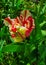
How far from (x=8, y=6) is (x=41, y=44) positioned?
1.61 feet

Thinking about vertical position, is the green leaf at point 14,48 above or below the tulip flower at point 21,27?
below

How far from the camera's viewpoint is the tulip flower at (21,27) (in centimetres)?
95

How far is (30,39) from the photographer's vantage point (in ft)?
3.22

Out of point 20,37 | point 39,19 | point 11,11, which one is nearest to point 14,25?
point 20,37

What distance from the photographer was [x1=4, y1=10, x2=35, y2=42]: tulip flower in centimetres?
95

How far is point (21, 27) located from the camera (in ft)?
3.12

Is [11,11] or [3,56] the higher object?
[11,11]

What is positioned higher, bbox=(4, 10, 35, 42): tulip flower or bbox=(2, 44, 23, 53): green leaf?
bbox=(4, 10, 35, 42): tulip flower

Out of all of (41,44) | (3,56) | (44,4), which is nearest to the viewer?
(41,44)

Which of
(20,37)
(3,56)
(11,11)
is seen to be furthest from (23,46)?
(11,11)

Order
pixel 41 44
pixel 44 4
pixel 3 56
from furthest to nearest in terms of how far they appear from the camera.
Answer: pixel 44 4 < pixel 3 56 < pixel 41 44

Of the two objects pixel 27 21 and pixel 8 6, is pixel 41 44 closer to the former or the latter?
pixel 27 21

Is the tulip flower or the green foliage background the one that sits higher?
the tulip flower

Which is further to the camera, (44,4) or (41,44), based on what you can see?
(44,4)
